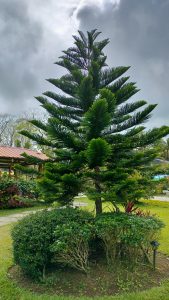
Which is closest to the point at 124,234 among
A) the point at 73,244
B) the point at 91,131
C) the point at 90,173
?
the point at 73,244

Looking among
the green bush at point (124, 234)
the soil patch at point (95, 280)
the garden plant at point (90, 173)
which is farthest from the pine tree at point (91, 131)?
the soil patch at point (95, 280)

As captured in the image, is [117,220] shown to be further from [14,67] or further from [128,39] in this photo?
[14,67]

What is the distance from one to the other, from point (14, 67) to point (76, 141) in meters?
6.86

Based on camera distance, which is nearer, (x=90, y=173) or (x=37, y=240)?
(x=37, y=240)

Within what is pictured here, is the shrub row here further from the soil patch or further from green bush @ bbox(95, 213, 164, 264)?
the soil patch

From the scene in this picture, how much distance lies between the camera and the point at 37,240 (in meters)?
3.50

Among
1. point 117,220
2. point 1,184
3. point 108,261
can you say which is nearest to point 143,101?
point 117,220

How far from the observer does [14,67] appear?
9891 millimetres

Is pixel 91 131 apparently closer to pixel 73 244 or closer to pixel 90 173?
pixel 90 173

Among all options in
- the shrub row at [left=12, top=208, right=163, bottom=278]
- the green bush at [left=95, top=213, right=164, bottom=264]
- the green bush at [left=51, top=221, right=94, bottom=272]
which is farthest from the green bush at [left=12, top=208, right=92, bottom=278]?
the green bush at [left=95, top=213, right=164, bottom=264]

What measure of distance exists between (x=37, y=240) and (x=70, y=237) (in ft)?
1.44

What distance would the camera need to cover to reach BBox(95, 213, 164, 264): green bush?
3484mm

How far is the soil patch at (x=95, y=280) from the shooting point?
3344mm

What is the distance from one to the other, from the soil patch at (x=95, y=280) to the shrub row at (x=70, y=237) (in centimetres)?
11
